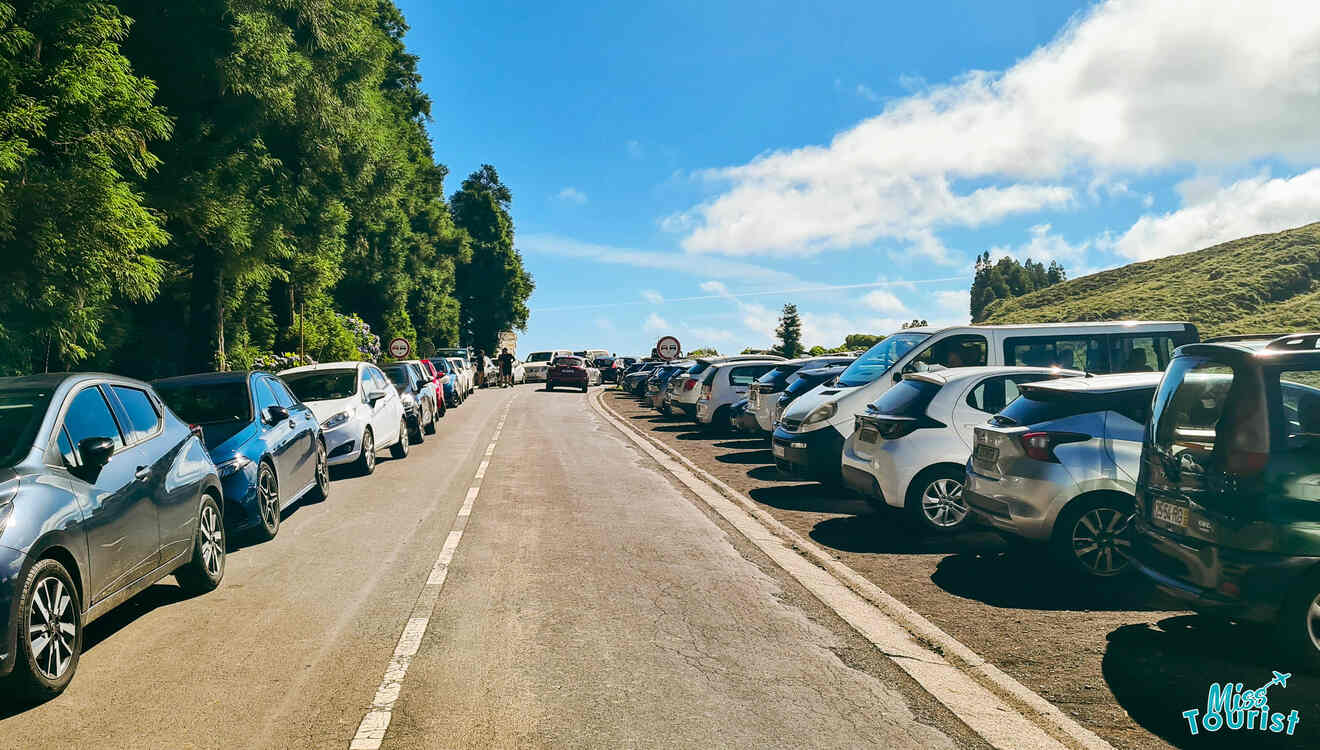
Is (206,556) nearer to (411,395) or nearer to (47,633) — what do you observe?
(47,633)

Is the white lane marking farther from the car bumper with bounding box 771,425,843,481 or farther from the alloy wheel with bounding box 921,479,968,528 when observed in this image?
the alloy wheel with bounding box 921,479,968,528

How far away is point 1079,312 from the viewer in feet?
207

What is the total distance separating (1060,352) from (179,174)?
14.6 meters

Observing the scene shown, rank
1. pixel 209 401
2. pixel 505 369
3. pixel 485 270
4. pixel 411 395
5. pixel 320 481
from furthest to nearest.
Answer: pixel 485 270, pixel 505 369, pixel 411 395, pixel 320 481, pixel 209 401

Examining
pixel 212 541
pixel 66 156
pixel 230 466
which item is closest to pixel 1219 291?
pixel 66 156

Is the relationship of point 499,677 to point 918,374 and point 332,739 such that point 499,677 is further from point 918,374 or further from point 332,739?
point 918,374

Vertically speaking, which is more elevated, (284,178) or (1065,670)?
(284,178)

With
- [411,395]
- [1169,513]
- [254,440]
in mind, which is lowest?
[1169,513]

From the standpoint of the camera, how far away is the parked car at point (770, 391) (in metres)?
16.5

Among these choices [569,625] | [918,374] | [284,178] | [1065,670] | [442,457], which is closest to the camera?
[1065,670]

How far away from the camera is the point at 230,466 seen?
8508 mm

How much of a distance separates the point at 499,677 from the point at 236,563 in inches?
166

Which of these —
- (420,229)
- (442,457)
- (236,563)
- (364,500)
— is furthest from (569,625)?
(420,229)

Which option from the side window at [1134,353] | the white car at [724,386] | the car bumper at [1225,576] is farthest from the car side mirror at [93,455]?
the white car at [724,386]
